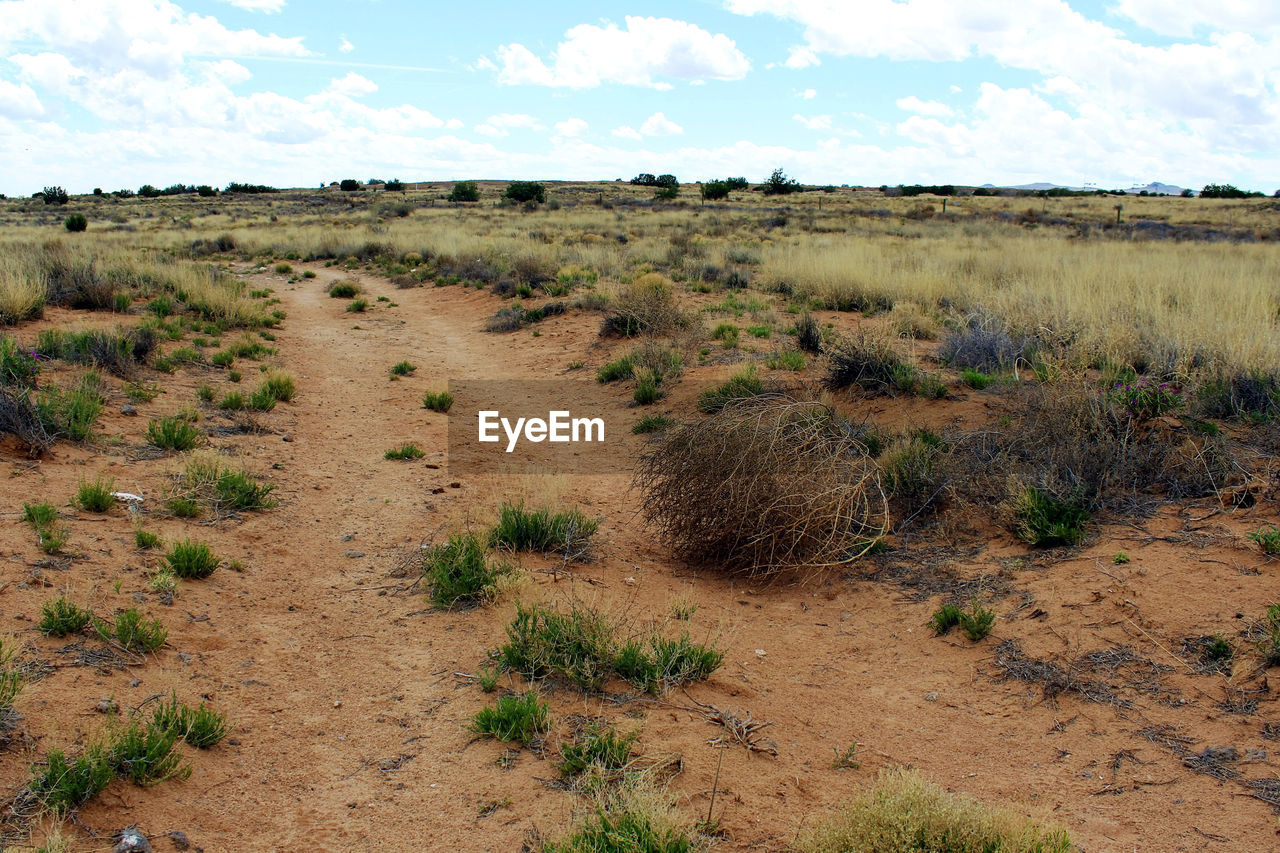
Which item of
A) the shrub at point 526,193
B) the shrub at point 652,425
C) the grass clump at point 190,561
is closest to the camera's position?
the grass clump at point 190,561

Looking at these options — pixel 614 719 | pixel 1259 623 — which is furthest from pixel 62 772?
pixel 1259 623

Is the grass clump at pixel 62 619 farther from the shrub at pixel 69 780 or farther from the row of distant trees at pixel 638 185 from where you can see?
the row of distant trees at pixel 638 185

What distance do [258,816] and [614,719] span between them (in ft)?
5.04

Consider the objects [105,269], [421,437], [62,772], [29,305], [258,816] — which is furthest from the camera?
[105,269]

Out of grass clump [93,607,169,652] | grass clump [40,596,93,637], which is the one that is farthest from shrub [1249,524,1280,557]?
grass clump [40,596,93,637]

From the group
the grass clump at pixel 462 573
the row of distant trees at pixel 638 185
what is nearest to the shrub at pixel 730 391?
the grass clump at pixel 462 573

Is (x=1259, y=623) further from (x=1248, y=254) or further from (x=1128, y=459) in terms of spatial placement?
(x=1248, y=254)

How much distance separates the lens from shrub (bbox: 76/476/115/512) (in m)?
5.52

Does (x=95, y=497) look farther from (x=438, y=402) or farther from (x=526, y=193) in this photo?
(x=526, y=193)

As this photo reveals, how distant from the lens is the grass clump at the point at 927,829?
104 inches

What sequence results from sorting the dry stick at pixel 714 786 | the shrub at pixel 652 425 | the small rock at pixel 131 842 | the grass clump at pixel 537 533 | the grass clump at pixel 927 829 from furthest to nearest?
1. the shrub at pixel 652 425
2. the grass clump at pixel 537 533
3. the dry stick at pixel 714 786
4. the small rock at pixel 131 842
5. the grass clump at pixel 927 829

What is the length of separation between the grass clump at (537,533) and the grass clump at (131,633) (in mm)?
2203

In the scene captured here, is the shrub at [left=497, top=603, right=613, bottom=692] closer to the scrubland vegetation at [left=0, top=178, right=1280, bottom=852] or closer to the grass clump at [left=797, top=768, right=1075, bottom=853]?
the scrubland vegetation at [left=0, top=178, right=1280, bottom=852]

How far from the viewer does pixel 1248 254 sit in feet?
59.1
